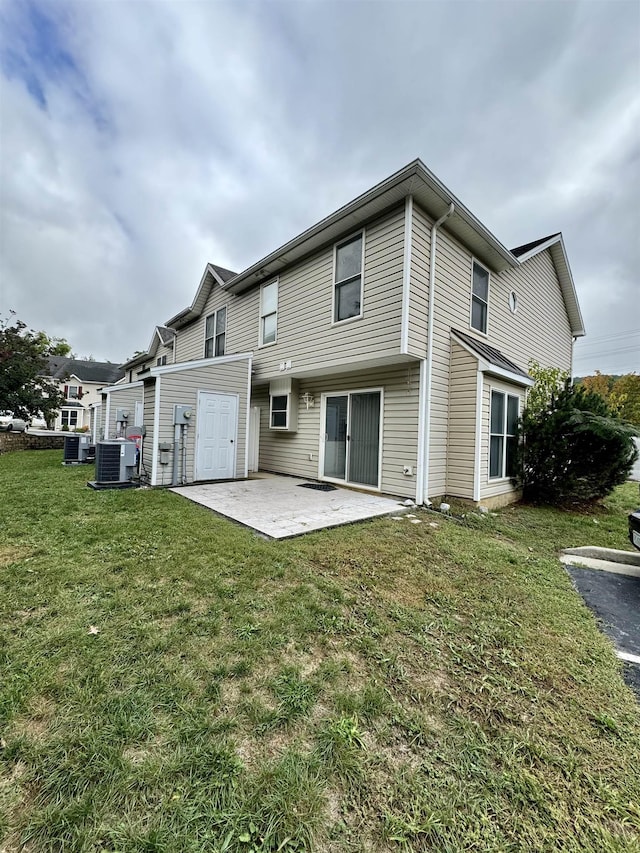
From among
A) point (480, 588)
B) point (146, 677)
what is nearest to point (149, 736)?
point (146, 677)

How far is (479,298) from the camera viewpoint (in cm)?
762

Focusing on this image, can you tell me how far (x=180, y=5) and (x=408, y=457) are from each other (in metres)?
9.21

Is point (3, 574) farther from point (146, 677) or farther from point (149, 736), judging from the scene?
point (149, 736)

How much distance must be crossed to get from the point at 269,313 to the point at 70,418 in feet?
101

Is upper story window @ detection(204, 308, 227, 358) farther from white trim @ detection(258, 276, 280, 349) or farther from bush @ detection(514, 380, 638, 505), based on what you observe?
bush @ detection(514, 380, 638, 505)

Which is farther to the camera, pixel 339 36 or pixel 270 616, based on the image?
pixel 339 36

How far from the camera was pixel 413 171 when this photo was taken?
5270 millimetres

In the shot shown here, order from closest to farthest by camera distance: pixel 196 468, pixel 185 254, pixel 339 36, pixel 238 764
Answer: pixel 238 764 < pixel 339 36 < pixel 196 468 < pixel 185 254

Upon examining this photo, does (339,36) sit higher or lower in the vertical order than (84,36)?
higher

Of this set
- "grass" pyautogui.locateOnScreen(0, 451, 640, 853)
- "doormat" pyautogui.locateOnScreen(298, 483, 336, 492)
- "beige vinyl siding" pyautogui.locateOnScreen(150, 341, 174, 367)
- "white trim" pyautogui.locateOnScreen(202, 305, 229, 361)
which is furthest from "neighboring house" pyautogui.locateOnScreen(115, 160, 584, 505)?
"beige vinyl siding" pyautogui.locateOnScreen(150, 341, 174, 367)

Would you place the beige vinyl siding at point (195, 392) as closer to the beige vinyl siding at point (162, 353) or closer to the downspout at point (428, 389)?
the downspout at point (428, 389)

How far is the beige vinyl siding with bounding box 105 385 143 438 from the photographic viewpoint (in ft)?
37.0

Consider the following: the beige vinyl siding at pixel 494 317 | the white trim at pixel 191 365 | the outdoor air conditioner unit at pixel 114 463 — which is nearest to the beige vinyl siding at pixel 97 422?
the outdoor air conditioner unit at pixel 114 463

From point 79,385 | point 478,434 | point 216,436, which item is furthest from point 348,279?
point 79,385
